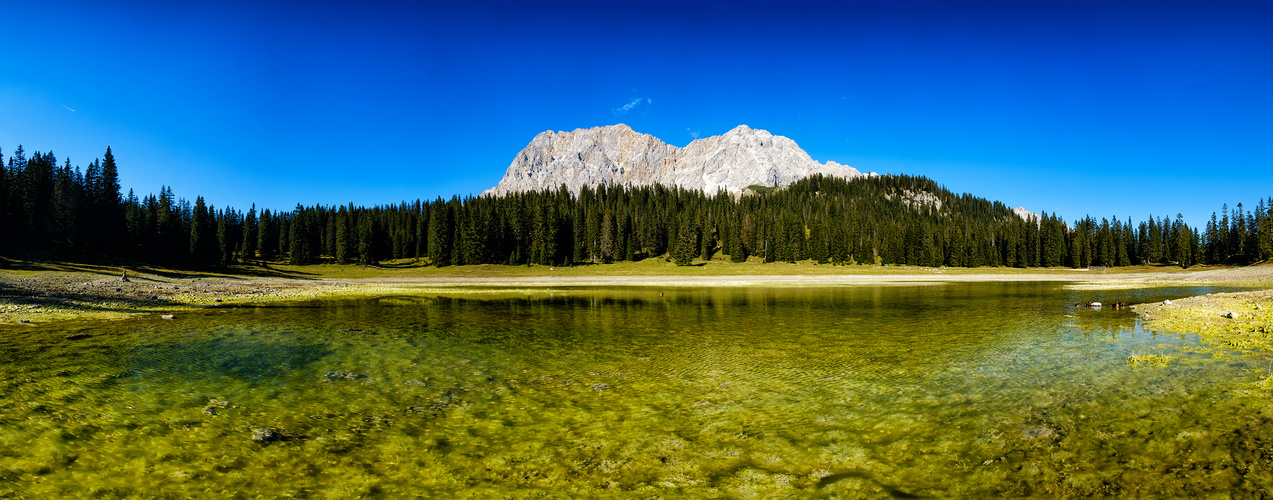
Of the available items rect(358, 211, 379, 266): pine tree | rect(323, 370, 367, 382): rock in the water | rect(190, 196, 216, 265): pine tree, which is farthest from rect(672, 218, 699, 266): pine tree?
rect(323, 370, 367, 382): rock in the water

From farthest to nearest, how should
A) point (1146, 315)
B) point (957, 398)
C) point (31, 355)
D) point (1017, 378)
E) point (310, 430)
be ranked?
point (1146, 315) → point (31, 355) → point (1017, 378) → point (957, 398) → point (310, 430)

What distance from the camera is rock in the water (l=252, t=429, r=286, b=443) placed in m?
8.38

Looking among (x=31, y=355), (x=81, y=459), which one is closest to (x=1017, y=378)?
(x=81, y=459)

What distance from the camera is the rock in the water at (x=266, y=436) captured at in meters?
8.38

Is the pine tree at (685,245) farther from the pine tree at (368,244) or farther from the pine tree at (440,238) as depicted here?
the pine tree at (368,244)

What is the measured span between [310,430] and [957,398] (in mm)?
→ 12229

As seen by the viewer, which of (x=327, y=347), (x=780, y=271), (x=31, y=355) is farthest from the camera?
(x=780, y=271)

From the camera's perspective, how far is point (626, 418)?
984cm

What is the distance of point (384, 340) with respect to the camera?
1914 centimetres

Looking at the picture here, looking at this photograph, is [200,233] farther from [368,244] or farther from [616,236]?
[616,236]

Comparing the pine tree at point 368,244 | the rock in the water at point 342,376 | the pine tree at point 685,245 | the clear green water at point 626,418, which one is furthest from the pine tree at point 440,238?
the rock in the water at point 342,376

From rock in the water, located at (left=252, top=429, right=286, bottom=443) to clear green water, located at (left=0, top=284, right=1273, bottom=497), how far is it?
22 centimetres

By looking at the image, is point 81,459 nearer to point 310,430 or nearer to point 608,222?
point 310,430

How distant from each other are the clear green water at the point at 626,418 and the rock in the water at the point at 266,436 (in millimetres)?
216
